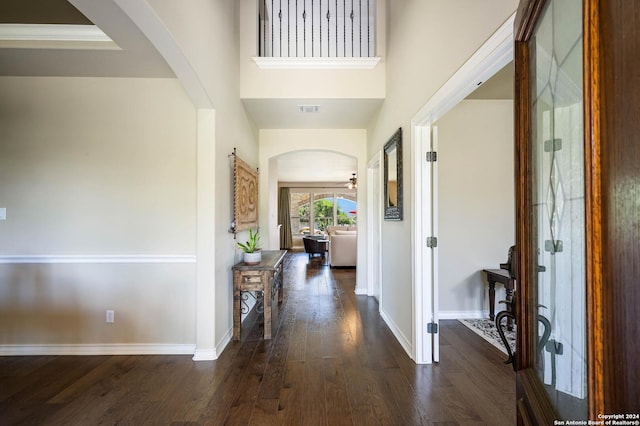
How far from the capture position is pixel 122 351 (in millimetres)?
2668

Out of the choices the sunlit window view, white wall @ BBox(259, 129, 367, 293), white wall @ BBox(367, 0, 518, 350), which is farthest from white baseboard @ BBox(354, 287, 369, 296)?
the sunlit window view

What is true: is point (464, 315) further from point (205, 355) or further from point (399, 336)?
point (205, 355)

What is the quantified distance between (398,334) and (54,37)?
3.92 metres

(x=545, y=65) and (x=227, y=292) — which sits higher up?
(x=545, y=65)

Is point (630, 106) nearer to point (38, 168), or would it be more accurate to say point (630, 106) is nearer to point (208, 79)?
point (208, 79)

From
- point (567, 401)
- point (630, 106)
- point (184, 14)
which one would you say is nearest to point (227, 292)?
point (184, 14)

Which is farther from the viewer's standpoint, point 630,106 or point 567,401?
point 567,401

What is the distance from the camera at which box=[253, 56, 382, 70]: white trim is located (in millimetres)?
3375

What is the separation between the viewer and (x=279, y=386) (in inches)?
84.9

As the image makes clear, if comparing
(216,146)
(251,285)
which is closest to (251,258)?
(251,285)

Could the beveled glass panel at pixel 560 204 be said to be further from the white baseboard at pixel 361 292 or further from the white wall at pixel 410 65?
the white baseboard at pixel 361 292

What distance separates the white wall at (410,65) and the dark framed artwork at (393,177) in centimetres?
10

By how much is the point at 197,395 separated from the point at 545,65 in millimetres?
2579

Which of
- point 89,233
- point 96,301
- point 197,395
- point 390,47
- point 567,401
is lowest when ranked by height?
point 197,395
